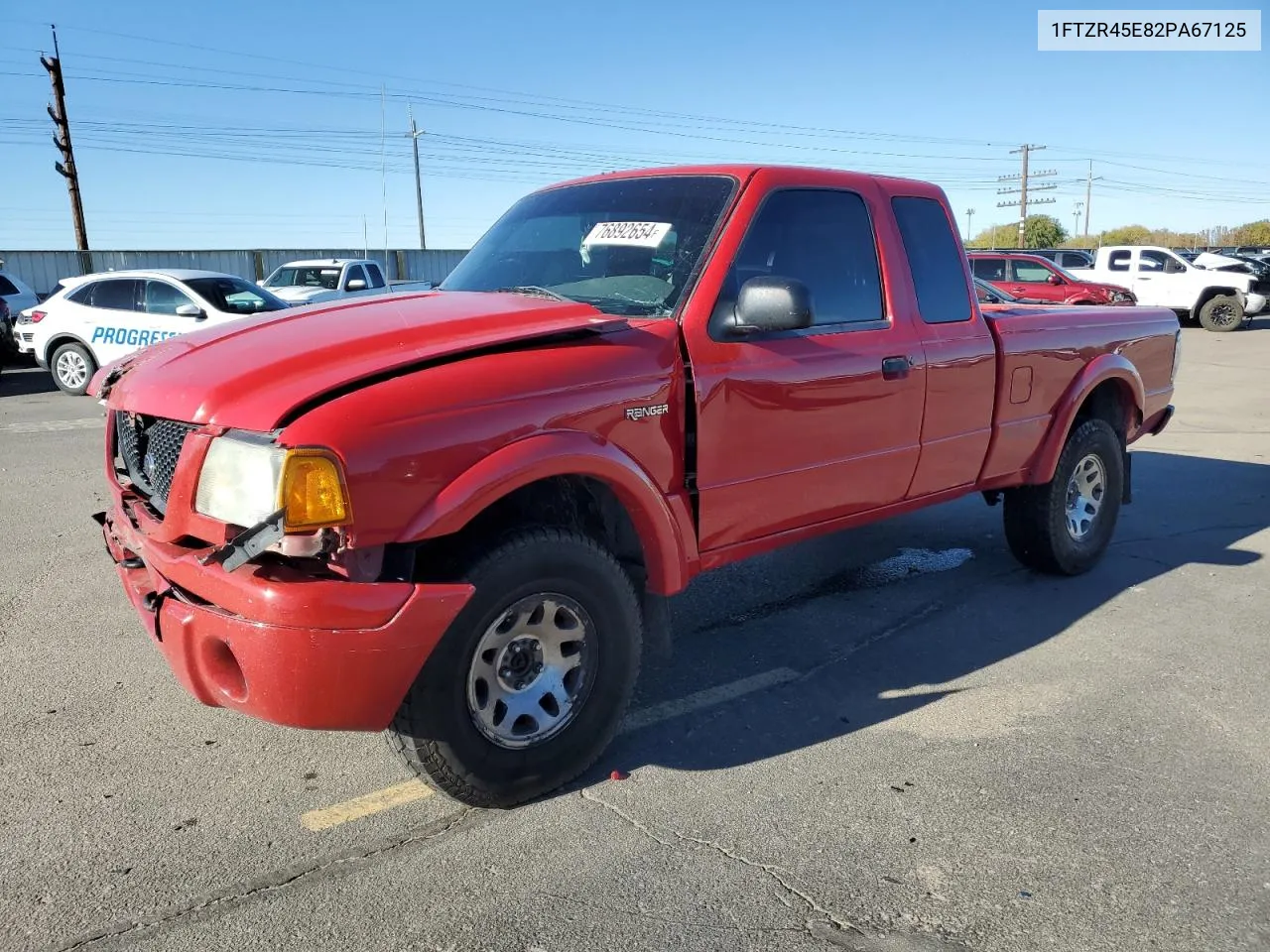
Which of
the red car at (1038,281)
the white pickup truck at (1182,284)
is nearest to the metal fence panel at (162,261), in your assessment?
the red car at (1038,281)

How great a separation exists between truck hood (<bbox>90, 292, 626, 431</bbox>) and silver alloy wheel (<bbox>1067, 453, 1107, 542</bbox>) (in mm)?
3375

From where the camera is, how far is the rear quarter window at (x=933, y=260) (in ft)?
14.2

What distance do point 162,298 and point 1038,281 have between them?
55.8 feet

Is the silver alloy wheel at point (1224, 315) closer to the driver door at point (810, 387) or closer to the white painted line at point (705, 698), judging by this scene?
the driver door at point (810, 387)

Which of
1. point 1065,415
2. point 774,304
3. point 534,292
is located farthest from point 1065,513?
point 534,292

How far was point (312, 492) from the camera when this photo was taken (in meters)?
2.48

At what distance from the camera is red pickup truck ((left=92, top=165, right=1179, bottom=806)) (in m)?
2.55

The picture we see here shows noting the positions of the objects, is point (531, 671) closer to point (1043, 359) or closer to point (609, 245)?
point (609, 245)

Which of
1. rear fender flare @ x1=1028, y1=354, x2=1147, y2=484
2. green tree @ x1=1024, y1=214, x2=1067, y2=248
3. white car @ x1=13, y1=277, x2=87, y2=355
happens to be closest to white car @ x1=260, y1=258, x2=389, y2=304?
white car @ x1=13, y1=277, x2=87, y2=355

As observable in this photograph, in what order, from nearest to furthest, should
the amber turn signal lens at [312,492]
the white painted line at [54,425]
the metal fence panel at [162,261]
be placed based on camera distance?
the amber turn signal lens at [312,492] < the white painted line at [54,425] < the metal fence panel at [162,261]

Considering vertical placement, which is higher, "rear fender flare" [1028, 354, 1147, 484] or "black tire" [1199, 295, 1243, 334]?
"rear fender flare" [1028, 354, 1147, 484]

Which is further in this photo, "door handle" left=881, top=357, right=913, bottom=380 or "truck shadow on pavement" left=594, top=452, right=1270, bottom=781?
"door handle" left=881, top=357, right=913, bottom=380

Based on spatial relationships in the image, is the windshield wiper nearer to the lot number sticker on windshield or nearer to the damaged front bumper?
the lot number sticker on windshield

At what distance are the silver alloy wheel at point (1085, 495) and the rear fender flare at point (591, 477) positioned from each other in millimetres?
2952
